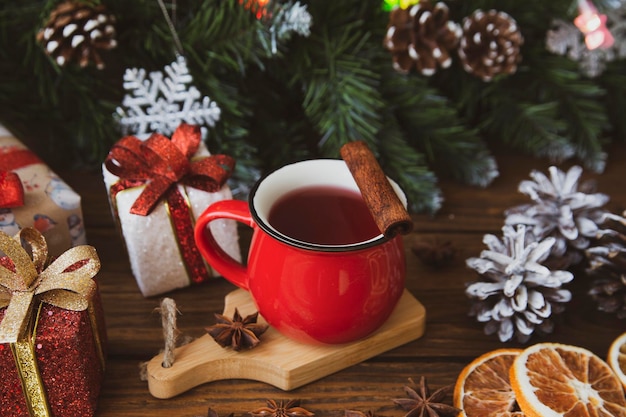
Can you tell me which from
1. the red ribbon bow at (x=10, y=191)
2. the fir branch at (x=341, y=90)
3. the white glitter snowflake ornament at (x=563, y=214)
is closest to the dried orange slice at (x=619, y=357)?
the white glitter snowflake ornament at (x=563, y=214)

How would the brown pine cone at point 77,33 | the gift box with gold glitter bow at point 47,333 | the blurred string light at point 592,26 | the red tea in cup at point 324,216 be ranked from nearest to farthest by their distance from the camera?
the gift box with gold glitter bow at point 47,333, the red tea in cup at point 324,216, the brown pine cone at point 77,33, the blurred string light at point 592,26

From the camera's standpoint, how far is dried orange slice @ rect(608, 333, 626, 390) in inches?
27.4

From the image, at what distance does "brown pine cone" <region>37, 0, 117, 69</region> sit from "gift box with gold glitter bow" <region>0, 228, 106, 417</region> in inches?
10.4

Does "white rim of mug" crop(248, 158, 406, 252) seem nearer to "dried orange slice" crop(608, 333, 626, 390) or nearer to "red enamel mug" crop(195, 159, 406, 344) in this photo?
"red enamel mug" crop(195, 159, 406, 344)

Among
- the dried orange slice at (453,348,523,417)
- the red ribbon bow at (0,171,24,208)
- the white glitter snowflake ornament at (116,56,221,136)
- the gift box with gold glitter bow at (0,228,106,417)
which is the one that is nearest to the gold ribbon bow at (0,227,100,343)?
the gift box with gold glitter bow at (0,228,106,417)

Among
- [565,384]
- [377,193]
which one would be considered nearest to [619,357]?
[565,384]

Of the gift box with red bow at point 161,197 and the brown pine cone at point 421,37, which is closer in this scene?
the gift box with red bow at point 161,197

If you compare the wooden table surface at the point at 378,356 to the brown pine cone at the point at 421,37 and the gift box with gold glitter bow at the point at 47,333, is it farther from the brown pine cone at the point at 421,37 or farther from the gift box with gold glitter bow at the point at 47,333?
the brown pine cone at the point at 421,37

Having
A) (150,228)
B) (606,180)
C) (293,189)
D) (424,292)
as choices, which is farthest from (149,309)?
(606,180)

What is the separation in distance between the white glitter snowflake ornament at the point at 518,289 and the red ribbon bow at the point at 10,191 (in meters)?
0.49

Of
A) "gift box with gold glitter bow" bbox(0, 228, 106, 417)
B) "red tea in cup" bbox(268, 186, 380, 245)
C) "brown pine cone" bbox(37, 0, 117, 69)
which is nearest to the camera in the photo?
"gift box with gold glitter bow" bbox(0, 228, 106, 417)

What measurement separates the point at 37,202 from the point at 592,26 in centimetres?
75

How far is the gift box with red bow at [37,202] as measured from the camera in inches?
29.5

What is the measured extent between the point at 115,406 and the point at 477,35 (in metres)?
0.63
